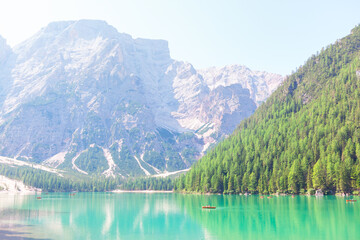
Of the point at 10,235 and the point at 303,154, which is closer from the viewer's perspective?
the point at 10,235

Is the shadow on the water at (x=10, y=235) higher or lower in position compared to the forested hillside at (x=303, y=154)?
lower

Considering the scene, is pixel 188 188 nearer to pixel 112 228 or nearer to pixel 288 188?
pixel 288 188

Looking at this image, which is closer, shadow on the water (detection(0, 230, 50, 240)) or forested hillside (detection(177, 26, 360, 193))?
shadow on the water (detection(0, 230, 50, 240))

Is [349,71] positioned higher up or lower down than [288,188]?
higher up

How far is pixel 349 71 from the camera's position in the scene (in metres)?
189

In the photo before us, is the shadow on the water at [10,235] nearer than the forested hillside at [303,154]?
Yes

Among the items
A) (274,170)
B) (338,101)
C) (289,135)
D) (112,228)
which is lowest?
(112,228)

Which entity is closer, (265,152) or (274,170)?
(274,170)

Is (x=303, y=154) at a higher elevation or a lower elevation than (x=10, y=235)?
higher

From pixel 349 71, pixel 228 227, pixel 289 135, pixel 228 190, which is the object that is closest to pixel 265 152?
pixel 289 135

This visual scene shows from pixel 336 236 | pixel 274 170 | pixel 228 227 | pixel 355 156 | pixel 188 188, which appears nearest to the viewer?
pixel 336 236

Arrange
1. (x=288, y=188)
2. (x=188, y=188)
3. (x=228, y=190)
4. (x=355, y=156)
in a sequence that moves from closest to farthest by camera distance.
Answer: (x=355, y=156) < (x=288, y=188) < (x=228, y=190) < (x=188, y=188)

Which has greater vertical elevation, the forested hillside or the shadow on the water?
the forested hillside

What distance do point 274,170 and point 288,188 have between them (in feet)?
41.0
